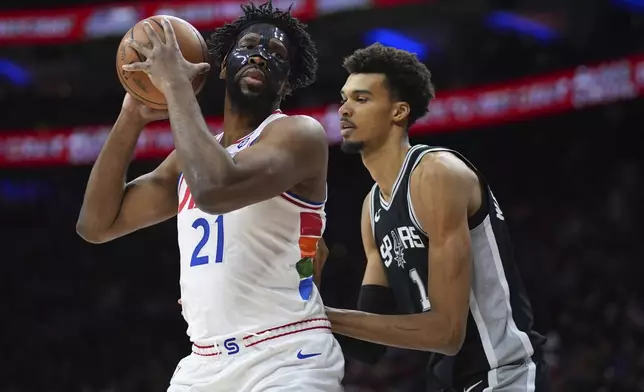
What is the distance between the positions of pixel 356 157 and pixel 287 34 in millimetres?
11019

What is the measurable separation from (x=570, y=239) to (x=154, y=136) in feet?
18.5

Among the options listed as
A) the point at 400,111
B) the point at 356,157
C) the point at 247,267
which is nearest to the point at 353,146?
the point at 400,111

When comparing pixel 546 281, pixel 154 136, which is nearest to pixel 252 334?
pixel 546 281

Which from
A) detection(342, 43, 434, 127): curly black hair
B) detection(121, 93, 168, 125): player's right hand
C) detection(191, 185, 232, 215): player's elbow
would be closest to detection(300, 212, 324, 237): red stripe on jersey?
detection(191, 185, 232, 215): player's elbow

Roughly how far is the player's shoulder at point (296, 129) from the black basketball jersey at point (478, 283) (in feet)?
1.86

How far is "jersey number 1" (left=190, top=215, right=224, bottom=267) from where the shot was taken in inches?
110

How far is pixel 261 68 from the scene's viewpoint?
300 centimetres

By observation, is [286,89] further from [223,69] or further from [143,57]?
[143,57]

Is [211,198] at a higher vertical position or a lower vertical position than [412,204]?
higher

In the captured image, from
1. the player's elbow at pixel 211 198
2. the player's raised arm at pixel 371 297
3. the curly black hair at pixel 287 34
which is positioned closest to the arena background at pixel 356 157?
the player's raised arm at pixel 371 297

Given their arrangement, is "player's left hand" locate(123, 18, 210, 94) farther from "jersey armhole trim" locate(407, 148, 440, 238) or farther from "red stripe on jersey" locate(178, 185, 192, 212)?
"jersey armhole trim" locate(407, 148, 440, 238)

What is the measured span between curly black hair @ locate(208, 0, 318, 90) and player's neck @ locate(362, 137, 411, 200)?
1.27ft

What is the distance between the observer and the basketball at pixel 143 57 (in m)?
2.89

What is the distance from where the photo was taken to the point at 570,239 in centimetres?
1079
